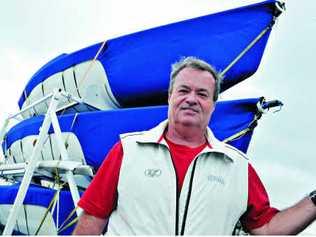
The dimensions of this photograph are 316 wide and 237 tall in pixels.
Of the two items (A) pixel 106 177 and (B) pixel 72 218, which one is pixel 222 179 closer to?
(A) pixel 106 177

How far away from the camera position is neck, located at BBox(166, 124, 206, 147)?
186 cm

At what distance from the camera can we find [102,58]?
190 inches

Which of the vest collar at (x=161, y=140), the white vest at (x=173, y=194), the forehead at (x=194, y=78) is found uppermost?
the forehead at (x=194, y=78)

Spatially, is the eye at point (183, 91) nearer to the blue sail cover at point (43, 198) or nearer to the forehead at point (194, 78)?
the forehead at point (194, 78)

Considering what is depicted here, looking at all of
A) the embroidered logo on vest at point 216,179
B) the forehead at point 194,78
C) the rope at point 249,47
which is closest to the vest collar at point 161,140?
the embroidered logo on vest at point 216,179

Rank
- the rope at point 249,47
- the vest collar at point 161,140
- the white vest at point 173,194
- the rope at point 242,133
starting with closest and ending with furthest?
the white vest at point 173,194
the vest collar at point 161,140
the rope at point 242,133
the rope at point 249,47

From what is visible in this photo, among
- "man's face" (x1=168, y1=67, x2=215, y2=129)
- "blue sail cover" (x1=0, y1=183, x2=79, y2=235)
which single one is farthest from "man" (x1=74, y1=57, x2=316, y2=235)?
"blue sail cover" (x1=0, y1=183, x2=79, y2=235)

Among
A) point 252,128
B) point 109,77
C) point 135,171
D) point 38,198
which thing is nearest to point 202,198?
point 135,171

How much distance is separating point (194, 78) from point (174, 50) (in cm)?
237

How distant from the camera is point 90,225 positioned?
1.80 m

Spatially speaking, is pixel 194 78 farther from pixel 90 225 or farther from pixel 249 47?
A: pixel 249 47

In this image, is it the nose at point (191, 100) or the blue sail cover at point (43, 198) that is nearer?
the nose at point (191, 100)

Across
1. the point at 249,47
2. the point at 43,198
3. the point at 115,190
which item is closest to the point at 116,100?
the point at 43,198

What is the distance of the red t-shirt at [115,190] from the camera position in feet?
5.85
